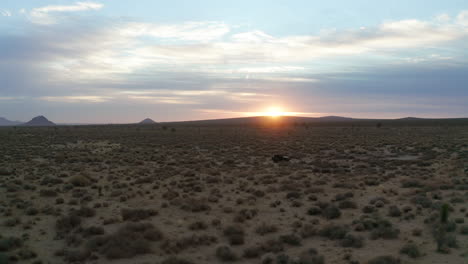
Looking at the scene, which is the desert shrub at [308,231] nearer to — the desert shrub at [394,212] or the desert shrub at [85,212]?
the desert shrub at [394,212]

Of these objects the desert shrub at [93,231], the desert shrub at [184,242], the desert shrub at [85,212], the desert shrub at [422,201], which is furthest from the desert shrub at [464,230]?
the desert shrub at [85,212]

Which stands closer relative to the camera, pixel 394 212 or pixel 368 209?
pixel 394 212

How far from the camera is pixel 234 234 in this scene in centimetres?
1179

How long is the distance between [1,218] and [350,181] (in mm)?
18197

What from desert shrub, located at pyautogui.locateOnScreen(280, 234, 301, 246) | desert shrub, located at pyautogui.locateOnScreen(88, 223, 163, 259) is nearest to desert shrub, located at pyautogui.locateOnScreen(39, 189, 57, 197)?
desert shrub, located at pyautogui.locateOnScreen(88, 223, 163, 259)

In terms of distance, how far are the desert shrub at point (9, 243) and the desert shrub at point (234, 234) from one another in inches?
251

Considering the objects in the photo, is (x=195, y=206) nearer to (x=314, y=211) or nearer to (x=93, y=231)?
(x=93, y=231)

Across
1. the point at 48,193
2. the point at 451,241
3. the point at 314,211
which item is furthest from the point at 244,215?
the point at 48,193

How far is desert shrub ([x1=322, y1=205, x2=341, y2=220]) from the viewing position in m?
14.2

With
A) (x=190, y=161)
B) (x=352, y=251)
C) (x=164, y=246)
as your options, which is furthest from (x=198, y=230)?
(x=190, y=161)

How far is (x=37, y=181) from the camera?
70.9ft

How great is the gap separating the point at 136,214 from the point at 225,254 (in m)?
5.64

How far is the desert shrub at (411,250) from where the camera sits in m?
9.91

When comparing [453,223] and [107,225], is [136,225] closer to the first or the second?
[107,225]
